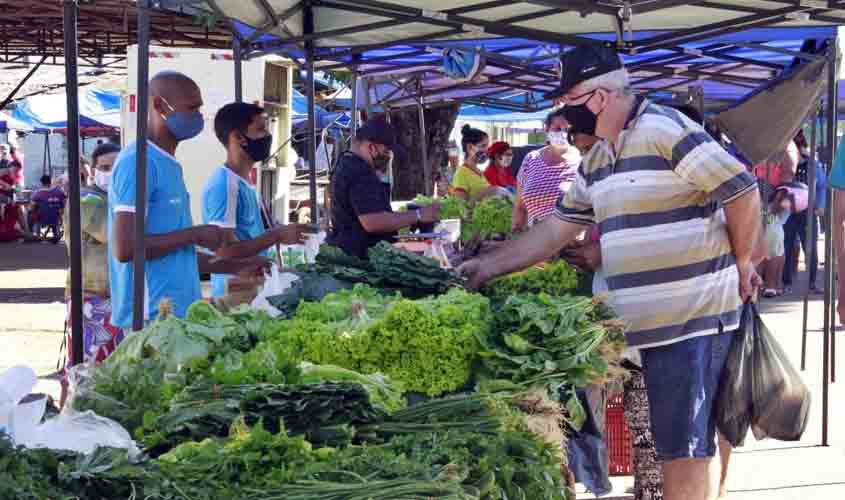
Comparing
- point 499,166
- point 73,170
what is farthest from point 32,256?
point 73,170

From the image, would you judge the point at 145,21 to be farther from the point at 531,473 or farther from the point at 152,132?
the point at 531,473

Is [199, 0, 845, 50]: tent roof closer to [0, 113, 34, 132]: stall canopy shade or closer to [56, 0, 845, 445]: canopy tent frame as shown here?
[56, 0, 845, 445]: canopy tent frame

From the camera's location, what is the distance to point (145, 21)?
191 inches

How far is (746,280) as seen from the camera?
4.62 meters

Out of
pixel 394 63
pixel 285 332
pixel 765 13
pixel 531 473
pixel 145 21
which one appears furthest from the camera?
pixel 394 63

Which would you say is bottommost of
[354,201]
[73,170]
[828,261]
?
[828,261]

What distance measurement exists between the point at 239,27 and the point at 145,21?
3400 mm

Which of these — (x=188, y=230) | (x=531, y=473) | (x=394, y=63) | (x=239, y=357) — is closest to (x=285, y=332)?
(x=239, y=357)

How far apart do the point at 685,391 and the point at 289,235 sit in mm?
2255

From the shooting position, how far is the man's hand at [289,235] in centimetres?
594

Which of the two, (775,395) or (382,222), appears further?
(382,222)

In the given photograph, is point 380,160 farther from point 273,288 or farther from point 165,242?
point 273,288

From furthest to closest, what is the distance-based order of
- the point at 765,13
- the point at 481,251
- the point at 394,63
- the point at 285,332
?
the point at 394,63
the point at 765,13
the point at 481,251
the point at 285,332

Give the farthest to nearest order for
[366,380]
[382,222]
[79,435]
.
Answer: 1. [382,222]
2. [366,380]
3. [79,435]
